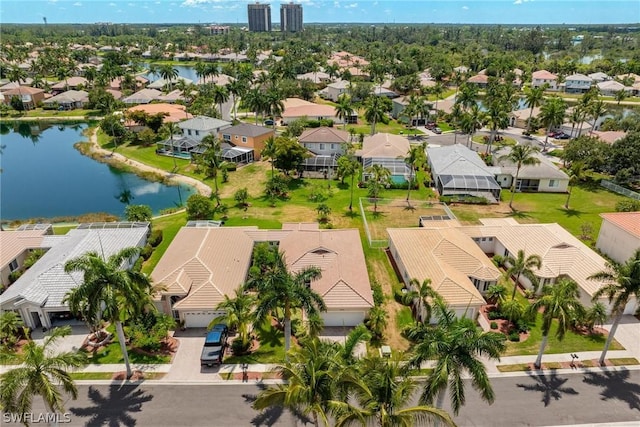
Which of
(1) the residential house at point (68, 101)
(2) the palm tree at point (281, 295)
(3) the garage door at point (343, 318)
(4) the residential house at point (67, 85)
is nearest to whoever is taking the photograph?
(2) the palm tree at point (281, 295)

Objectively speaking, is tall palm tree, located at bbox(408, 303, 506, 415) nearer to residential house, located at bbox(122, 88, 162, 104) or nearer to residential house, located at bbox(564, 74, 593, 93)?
residential house, located at bbox(122, 88, 162, 104)

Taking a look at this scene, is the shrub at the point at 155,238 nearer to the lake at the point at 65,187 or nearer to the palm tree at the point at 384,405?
the lake at the point at 65,187

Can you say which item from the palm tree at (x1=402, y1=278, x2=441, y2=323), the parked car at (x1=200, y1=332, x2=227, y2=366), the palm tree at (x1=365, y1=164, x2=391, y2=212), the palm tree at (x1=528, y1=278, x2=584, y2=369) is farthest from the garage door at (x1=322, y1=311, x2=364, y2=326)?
the palm tree at (x1=365, y1=164, x2=391, y2=212)

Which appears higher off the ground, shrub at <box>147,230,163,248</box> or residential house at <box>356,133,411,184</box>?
residential house at <box>356,133,411,184</box>

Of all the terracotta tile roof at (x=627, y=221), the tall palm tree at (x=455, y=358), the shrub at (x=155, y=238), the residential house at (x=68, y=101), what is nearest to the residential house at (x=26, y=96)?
the residential house at (x=68, y=101)

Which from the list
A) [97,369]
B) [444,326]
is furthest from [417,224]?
[97,369]

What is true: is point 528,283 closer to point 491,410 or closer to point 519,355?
point 519,355
